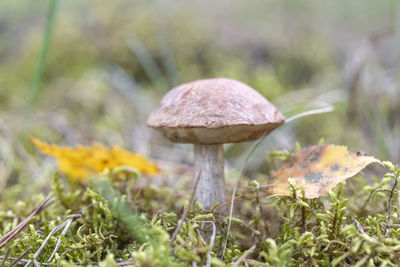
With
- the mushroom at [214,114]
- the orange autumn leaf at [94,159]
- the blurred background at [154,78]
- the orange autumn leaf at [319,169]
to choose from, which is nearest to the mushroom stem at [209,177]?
the mushroom at [214,114]

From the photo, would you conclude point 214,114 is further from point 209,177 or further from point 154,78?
point 154,78

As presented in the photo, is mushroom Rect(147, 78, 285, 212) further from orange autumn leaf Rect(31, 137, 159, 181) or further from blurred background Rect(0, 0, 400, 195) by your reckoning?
blurred background Rect(0, 0, 400, 195)

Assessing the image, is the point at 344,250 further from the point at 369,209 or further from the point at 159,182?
the point at 159,182

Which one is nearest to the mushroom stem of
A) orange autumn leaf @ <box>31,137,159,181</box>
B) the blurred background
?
orange autumn leaf @ <box>31,137,159,181</box>

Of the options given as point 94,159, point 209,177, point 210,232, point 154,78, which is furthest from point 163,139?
point 210,232

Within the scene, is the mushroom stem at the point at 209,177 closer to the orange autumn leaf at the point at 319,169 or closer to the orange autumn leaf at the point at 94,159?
the orange autumn leaf at the point at 319,169

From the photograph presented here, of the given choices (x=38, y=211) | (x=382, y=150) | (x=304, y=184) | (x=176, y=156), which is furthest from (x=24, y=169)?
(x=382, y=150)
